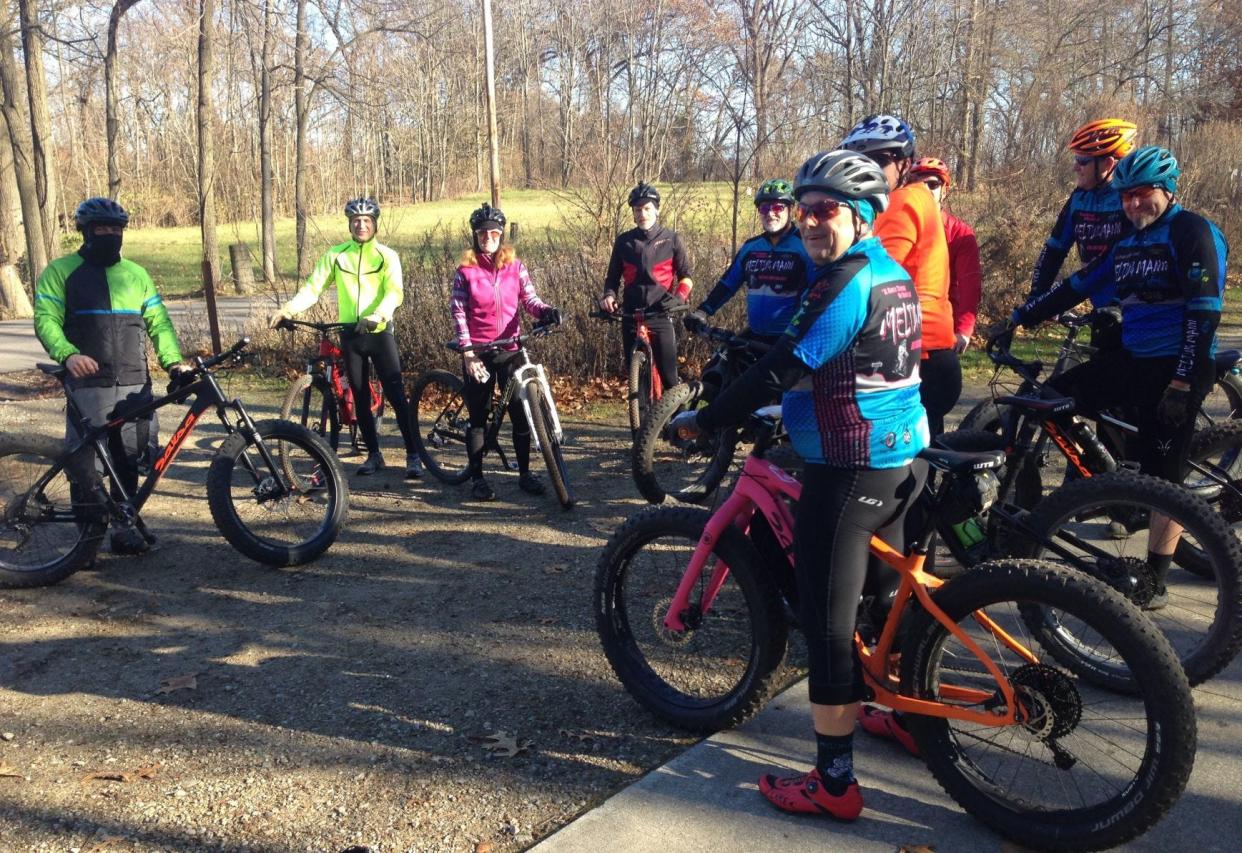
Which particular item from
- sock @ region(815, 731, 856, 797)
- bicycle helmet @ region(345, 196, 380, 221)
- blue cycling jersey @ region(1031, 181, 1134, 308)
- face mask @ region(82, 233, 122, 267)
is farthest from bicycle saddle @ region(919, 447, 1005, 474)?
bicycle helmet @ region(345, 196, 380, 221)

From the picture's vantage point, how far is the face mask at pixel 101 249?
5.48 metres

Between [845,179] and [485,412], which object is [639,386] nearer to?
[485,412]

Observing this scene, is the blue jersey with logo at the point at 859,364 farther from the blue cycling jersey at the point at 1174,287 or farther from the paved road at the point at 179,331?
the paved road at the point at 179,331

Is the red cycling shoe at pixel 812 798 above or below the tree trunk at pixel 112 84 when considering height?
below

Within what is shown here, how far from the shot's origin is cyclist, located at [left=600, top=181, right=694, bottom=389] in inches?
303

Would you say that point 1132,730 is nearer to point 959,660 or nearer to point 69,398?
point 959,660

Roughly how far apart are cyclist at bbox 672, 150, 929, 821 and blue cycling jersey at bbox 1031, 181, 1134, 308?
8.61 feet

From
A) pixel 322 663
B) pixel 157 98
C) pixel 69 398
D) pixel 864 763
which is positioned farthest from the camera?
pixel 157 98

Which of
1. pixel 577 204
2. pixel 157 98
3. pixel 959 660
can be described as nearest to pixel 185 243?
pixel 157 98

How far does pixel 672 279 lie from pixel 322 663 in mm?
4651

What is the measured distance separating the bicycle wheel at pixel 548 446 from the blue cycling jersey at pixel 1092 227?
309cm

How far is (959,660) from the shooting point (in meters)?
3.09

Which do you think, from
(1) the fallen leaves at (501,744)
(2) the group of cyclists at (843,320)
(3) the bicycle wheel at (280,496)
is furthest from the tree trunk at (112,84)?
(1) the fallen leaves at (501,744)

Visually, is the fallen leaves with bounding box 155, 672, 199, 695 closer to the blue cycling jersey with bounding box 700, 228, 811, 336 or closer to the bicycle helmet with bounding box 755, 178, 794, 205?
the blue cycling jersey with bounding box 700, 228, 811, 336
